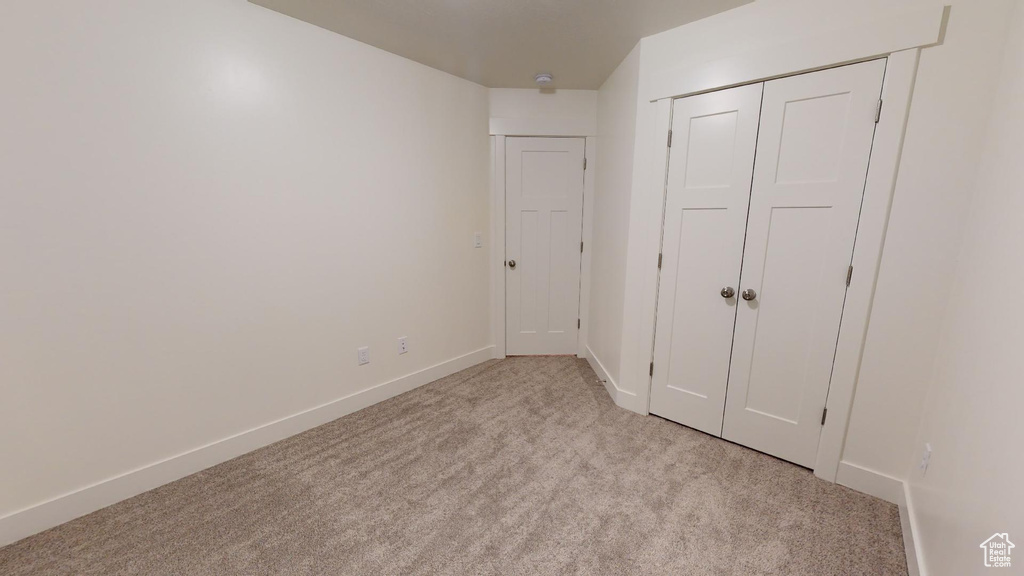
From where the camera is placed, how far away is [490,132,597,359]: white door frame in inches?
133

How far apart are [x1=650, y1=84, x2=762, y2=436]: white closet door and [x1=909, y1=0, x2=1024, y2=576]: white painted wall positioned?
0.82 m

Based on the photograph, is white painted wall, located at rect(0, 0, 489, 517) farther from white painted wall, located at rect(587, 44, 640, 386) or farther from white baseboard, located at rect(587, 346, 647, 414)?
white baseboard, located at rect(587, 346, 647, 414)

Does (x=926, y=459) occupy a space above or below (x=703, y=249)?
below

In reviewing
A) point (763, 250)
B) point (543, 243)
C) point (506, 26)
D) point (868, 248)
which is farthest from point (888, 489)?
point (506, 26)

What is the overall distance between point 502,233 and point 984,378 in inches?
114

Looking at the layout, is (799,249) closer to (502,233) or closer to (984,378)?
(984,378)

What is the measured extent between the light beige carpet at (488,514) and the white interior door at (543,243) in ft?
4.44

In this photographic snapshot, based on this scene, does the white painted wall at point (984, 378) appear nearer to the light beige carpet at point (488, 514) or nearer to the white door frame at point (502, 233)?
the light beige carpet at point (488, 514)

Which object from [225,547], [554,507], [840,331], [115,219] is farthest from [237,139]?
→ [840,331]

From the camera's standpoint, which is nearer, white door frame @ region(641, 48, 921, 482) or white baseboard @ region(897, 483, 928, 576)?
white baseboard @ region(897, 483, 928, 576)

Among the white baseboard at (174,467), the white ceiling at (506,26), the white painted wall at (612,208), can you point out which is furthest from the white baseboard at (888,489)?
the white baseboard at (174,467)

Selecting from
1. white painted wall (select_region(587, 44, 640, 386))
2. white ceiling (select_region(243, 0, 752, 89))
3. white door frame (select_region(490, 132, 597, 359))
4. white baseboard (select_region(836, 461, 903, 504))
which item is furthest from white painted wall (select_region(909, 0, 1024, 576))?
white door frame (select_region(490, 132, 597, 359))

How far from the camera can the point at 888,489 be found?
1787 millimetres

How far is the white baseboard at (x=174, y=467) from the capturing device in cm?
160
